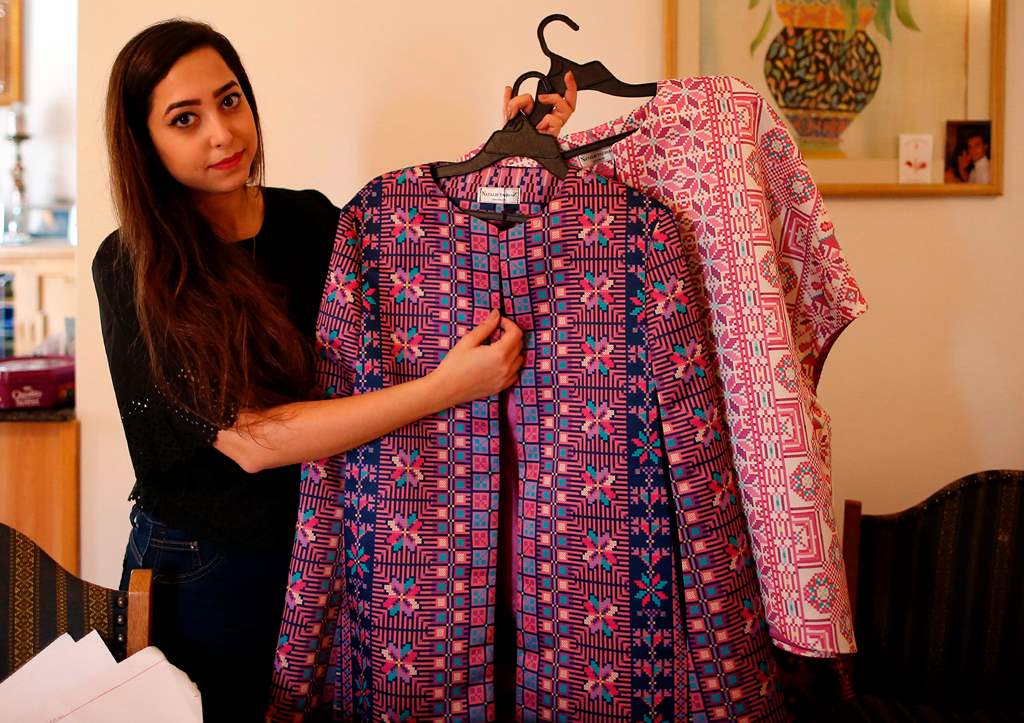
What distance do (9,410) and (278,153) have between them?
73cm

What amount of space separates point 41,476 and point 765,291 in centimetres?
141

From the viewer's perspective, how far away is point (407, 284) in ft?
3.50

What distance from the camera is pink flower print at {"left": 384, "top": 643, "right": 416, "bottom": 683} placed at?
Result: 104 centimetres

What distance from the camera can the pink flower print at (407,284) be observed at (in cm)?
107

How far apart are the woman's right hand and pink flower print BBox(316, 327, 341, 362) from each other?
139mm

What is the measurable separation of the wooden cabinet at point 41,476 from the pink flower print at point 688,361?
1223 mm

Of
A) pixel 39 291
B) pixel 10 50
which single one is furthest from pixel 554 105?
pixel 39 291

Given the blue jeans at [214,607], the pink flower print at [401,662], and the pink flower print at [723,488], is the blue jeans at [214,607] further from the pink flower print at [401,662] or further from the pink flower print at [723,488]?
the pink flower print at [723,488]

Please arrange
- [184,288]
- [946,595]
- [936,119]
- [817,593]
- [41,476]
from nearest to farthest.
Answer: [817,593] < [184,288] < [946,595] < [41,476] < [936,119]

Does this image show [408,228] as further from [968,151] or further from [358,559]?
[968,151]

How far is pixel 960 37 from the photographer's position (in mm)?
1680

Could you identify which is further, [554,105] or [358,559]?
[554,105]

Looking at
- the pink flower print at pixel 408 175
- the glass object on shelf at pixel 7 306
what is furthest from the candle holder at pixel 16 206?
the pink flower print at pixel 408 175

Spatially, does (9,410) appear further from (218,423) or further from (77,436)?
(218,423)
